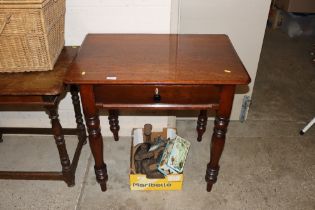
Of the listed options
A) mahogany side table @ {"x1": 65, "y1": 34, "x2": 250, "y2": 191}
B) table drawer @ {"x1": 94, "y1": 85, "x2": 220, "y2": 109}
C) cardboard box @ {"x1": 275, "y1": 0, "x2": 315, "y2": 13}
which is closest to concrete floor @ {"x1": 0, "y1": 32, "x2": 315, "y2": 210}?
mahogany side table @ {"x1": 65, "y1": 34, "x2": 250, "y2": 191}

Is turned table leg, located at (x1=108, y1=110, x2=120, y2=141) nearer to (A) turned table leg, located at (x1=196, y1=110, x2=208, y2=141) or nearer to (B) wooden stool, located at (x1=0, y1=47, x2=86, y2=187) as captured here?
(B) wooden stool, located at (x1=0, y1=47, x2=86, y2=187)

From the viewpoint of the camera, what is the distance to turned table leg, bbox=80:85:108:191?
1471mm

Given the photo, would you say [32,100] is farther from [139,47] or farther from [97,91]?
[139,47]

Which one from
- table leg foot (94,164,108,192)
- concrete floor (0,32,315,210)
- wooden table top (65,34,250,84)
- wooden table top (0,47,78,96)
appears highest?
wooden table top (65,34,250,84)

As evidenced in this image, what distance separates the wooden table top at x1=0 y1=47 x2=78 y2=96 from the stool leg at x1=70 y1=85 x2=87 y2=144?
33 cm

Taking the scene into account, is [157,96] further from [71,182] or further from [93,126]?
[71,182]

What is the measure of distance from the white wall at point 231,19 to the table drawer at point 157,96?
0.83 m

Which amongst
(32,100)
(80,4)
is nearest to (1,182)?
(32,100)

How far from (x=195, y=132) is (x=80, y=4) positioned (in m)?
1.37

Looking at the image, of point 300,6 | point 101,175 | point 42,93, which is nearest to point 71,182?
point 101,175

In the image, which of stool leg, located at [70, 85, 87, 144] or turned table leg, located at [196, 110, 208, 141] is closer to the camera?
stool leg, located at [70, 85, 87, 144]

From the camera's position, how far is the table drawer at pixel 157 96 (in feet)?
4.83

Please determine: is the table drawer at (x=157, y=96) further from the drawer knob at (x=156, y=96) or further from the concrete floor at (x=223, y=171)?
the concrete floor at (x=223, y=171)

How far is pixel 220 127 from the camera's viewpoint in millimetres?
1596
